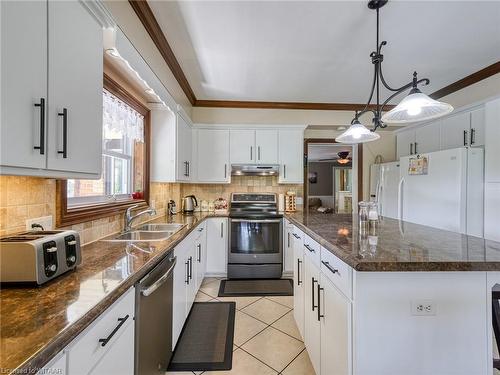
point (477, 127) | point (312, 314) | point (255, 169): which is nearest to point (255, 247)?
point (255, 169)

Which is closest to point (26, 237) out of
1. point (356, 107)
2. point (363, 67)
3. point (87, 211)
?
point (87, 211)

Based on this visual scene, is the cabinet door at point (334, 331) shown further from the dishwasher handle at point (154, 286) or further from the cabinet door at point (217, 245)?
the cabinet door at point (217, 245)

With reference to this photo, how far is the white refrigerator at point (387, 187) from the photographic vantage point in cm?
351

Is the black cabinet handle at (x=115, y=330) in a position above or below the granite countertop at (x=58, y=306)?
below

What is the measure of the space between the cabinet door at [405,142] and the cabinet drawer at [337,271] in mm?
3192

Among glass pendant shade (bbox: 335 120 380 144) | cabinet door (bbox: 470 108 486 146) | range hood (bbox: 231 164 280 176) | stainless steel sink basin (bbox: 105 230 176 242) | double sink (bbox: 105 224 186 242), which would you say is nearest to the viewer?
double sink (bbox: 105 224 186 242)

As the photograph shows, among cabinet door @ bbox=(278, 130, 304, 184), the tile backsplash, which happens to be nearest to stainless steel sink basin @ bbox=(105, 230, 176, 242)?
the tile backsplash

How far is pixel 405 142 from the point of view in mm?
3877

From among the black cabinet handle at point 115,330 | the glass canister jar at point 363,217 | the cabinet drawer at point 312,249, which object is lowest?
the black cabinet handle at point 115,330

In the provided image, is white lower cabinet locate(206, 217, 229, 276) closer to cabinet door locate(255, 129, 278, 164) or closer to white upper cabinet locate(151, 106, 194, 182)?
white upper cabinet locate(151, 106, 194, 182)

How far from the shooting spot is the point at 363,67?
266 centimetres

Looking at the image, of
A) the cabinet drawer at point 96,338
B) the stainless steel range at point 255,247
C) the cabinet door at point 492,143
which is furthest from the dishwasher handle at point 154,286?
the cabinet door at point 492,143

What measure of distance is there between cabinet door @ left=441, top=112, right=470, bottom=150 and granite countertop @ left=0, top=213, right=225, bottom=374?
3.56m

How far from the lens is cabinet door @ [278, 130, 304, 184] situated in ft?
12.0
